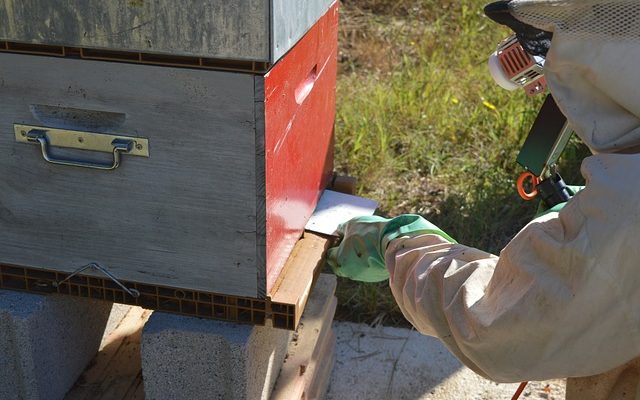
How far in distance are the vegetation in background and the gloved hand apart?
0.81 metres

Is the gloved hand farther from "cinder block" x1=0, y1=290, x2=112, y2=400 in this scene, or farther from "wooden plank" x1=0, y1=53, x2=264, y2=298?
"cinder block" x1=0, y1=290, x2=112, y2=400

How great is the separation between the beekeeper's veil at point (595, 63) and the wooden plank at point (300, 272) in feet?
2.52

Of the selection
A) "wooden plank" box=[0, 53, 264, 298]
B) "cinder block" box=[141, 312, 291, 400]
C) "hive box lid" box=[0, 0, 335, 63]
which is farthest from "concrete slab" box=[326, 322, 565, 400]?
"hive box lid" box=[0, 0, 335, 63]

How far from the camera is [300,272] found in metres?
2.11

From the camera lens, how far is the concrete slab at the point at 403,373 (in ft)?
9.11

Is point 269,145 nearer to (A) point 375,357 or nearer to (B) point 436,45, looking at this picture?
(A) point 375,357

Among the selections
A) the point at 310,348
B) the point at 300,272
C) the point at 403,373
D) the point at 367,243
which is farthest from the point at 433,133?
the point at 300,272

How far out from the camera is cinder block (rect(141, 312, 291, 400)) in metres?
2.01

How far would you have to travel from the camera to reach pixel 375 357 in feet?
9.62

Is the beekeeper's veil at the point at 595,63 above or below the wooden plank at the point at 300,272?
above

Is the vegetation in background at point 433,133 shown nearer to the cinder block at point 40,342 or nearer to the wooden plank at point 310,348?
the wooden plank at point 310,348

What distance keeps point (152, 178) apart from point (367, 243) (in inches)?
23.6

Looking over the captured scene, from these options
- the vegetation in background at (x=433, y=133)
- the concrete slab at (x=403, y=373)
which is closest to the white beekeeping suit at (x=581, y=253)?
the concrete slab at (x=403, y=373)

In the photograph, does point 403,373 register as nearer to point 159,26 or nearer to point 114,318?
point 114,318
